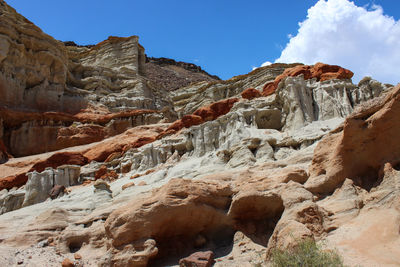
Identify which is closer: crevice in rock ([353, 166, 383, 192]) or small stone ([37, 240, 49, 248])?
crevice in rock ([353, 166, 383, 192])

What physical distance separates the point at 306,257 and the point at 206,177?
22.4ft

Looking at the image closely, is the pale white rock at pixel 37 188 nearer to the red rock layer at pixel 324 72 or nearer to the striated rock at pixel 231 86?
the red rock layer at pixel 324 72

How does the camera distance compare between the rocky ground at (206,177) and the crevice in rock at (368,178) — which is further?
the crevice in rock at (368,178)

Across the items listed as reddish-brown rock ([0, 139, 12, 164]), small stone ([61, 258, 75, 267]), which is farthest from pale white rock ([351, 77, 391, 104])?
reddish-brown rock ([0, 139, 12, 164])

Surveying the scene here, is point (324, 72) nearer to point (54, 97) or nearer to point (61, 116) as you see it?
point (61, 116)

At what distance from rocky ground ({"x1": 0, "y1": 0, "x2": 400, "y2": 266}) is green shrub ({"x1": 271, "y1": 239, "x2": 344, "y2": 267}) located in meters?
0.24

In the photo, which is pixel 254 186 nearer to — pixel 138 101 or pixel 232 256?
pixel 232 256

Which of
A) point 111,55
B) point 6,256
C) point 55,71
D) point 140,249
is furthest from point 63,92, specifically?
point 140,249

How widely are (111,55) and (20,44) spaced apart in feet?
65.1

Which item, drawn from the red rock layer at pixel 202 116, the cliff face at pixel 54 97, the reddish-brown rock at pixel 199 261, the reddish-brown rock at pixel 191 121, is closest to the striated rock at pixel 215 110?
the red rock layer at pixel 202 116

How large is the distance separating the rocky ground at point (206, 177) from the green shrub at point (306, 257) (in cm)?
24

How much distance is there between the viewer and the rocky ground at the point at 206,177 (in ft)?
24.2

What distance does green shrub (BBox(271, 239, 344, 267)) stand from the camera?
5332mm

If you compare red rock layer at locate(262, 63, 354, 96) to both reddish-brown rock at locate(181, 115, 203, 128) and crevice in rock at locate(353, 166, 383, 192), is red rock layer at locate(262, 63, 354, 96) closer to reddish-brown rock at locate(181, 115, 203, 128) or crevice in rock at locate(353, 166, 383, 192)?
reddish-brown rock at locate(181, 115, 203, 128)
